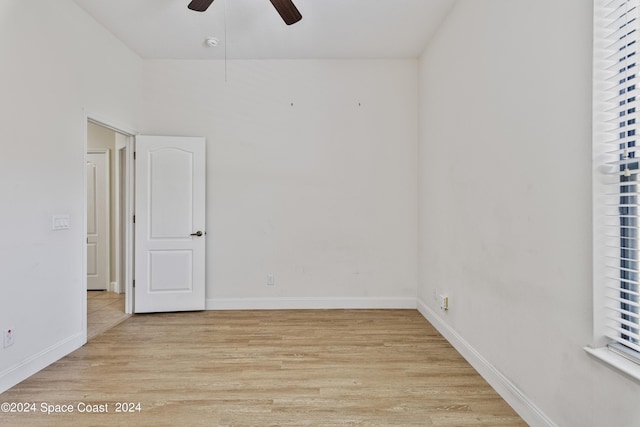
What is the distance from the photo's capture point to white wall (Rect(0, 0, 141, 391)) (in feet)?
7.04

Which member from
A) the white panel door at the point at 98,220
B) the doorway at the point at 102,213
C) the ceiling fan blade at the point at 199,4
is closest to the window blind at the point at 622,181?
the ceiling fan blade at the point at 199,4

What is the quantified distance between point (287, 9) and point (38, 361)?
3241 millimetres

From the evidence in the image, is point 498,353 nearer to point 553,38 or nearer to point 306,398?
point 306,398

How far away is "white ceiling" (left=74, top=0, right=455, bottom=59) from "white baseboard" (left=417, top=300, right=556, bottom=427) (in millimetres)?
2975

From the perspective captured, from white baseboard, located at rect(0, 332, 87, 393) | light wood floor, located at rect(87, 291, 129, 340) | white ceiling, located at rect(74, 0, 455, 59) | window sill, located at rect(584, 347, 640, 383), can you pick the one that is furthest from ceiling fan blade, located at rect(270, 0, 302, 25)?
light wood floor, located at rect(87, 291, 129, 340)

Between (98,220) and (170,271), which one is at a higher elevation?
(98,220)

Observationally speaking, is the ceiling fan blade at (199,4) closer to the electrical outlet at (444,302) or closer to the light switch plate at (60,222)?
the light switch plate at (60,222)

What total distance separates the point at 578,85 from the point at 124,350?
12.0 ft

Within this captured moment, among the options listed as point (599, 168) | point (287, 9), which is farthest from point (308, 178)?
point (599, 168)

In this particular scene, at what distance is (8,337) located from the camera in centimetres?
212

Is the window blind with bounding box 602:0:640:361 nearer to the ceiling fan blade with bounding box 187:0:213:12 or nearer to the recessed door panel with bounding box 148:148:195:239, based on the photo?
the ceiling fan blade with bounding box 187:0:213:12

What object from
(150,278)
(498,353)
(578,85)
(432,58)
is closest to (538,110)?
(578,85)

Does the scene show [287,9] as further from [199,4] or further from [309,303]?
[309,303]

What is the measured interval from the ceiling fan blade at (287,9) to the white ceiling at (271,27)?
1.60ft
